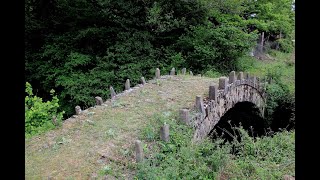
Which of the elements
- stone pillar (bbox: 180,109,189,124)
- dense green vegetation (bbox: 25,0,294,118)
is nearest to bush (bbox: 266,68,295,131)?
dense green vegetation (bbox: 25,0,294,118)

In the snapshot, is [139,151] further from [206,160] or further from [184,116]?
[184,116]

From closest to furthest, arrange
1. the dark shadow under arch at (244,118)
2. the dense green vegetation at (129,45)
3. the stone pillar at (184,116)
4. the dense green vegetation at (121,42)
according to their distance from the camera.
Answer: the stone pillar at (184,116)
the dark shadow under arch at (244,118)
the dense green vegetation at (129,45)
the dense green vegetation at (121,42)

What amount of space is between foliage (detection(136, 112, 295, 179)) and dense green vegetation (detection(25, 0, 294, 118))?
24.7 feet

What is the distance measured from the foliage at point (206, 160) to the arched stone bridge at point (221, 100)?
0.63 m

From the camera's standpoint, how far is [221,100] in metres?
8.21

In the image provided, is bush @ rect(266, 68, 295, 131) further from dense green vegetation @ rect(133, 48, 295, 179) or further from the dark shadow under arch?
dense green vegetation @ rect(133, 48, 295, 179)

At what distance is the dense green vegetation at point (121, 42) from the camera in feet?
43.1

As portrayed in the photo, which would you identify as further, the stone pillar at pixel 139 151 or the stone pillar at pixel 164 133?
the stone pillar at pixel 164 133

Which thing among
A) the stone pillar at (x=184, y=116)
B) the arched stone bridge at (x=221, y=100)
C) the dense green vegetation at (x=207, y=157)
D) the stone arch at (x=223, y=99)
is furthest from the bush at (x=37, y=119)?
the stone arch at (x=223, y=99)

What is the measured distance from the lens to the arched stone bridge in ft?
21.9

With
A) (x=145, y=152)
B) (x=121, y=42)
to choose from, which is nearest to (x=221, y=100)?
(x=145, y=152)

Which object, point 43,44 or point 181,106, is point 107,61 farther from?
point 181,106

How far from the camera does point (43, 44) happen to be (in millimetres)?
15039

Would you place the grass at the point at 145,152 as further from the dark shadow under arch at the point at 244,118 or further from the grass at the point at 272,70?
the grass at the point at 272,70
